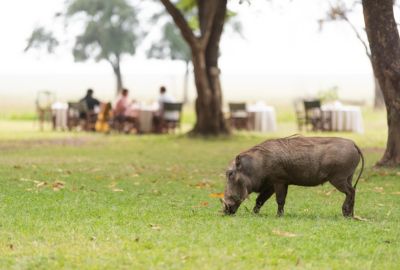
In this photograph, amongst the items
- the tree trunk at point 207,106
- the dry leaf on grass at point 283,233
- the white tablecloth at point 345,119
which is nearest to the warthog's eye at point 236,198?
the dry leaf on grass at point 283,233

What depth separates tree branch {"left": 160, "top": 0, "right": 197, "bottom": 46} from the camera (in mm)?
25594

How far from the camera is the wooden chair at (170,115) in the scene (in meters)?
31.5

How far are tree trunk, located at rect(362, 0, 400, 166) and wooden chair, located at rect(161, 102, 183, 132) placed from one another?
47.5 ft

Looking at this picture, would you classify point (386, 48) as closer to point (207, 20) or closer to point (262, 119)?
point (207, 20)

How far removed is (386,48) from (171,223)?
29.1 ft

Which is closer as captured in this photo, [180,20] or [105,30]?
[180,20]

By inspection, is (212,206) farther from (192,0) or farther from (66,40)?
(66,40)

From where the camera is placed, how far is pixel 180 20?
85.4 ft

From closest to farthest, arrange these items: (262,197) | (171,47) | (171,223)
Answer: (171,223)
(262,197)
(171,47)

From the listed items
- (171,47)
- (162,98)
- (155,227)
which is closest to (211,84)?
(162,98)

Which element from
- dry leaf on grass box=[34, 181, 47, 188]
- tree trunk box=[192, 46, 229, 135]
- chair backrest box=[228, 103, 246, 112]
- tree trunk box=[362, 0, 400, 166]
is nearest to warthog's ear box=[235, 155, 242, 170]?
dry leaf on grass box=[34, 181, 47, 188]

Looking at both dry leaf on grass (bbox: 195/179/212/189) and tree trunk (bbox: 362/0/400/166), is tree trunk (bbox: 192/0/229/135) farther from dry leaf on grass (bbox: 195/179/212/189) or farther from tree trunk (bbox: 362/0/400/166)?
dry leaf on grass (bbox: 195/179/212/189)

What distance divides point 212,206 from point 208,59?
17.2 m

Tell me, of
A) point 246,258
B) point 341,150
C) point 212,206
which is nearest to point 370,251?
point 246,258
